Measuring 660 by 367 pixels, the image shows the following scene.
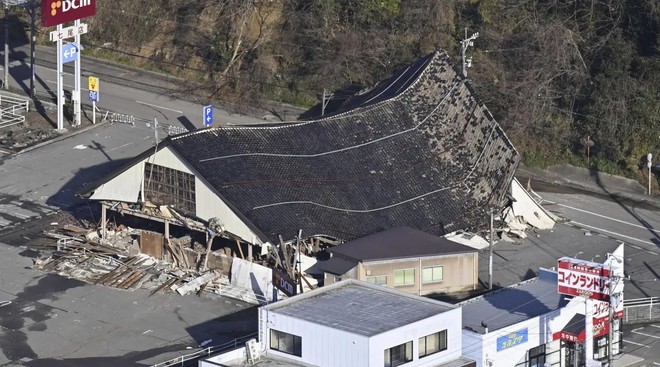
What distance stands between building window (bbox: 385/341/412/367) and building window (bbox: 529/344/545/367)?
628 centimetres

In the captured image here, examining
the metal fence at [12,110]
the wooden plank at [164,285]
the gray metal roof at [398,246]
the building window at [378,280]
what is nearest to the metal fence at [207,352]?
the building window at [378,280]

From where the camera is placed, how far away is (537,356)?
56.2 m

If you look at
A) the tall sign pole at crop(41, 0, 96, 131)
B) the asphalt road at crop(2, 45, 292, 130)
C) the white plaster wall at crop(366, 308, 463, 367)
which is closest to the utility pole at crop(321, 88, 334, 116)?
the asphalt road at crop(2, 45, 292, 130)

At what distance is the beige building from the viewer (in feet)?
200

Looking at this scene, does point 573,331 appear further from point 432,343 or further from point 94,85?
point 94,85

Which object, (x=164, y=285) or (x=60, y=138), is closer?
(x=164, y=285)

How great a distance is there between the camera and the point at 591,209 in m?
73.9

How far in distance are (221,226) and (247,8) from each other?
29.8 meters

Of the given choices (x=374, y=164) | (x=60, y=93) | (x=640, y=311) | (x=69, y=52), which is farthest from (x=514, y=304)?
(x=69, y=52)

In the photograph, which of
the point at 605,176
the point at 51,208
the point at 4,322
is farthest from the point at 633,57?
the point at 4,322

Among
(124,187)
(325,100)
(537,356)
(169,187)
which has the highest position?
(325,100)

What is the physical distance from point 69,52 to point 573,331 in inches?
1487

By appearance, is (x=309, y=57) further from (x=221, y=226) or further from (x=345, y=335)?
(x=345, y=335)

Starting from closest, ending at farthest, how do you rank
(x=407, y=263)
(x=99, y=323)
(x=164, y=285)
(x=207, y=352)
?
(x=207, y=352), (x=99, y=323), (x=407, y=263), (x=164, y=285)
